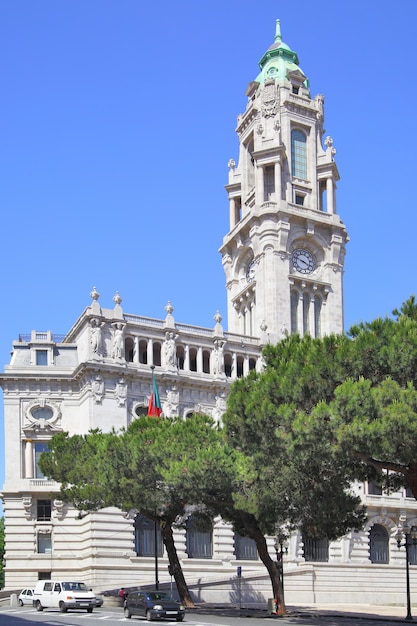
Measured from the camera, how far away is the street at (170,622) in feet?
131

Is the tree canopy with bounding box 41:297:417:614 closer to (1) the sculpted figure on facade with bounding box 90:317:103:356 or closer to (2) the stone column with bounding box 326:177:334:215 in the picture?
(1) the sculpted figure on facade with bounding box 90:317:103:356

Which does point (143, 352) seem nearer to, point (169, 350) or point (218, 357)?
point (169, 350)

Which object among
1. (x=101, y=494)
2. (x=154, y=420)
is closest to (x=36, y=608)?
(x=101, y=494)

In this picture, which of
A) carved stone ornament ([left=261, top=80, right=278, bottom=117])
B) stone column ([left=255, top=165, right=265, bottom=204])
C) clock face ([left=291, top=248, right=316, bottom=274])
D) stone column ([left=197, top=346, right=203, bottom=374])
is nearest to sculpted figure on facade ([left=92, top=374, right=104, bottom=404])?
stone column ([left=197, top=346, right=203, bottom=374])

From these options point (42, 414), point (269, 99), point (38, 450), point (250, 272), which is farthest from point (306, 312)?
point (38, 450)

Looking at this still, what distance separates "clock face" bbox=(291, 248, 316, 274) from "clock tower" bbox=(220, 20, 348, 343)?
0.29 feet

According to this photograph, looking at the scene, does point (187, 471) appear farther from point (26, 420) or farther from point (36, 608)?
point (26, 420)

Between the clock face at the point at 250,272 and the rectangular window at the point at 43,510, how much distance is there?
92.7 feet

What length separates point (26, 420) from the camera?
6962 centimetres

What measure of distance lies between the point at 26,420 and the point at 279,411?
36225 mm

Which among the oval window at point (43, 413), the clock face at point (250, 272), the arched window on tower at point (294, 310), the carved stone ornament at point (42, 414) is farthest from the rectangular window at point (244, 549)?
the clock face at point (250, 272)

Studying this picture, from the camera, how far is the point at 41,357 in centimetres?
7312

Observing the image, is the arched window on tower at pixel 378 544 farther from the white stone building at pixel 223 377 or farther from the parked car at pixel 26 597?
the parked car at pixel 26 597

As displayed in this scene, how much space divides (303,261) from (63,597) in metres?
43.2
